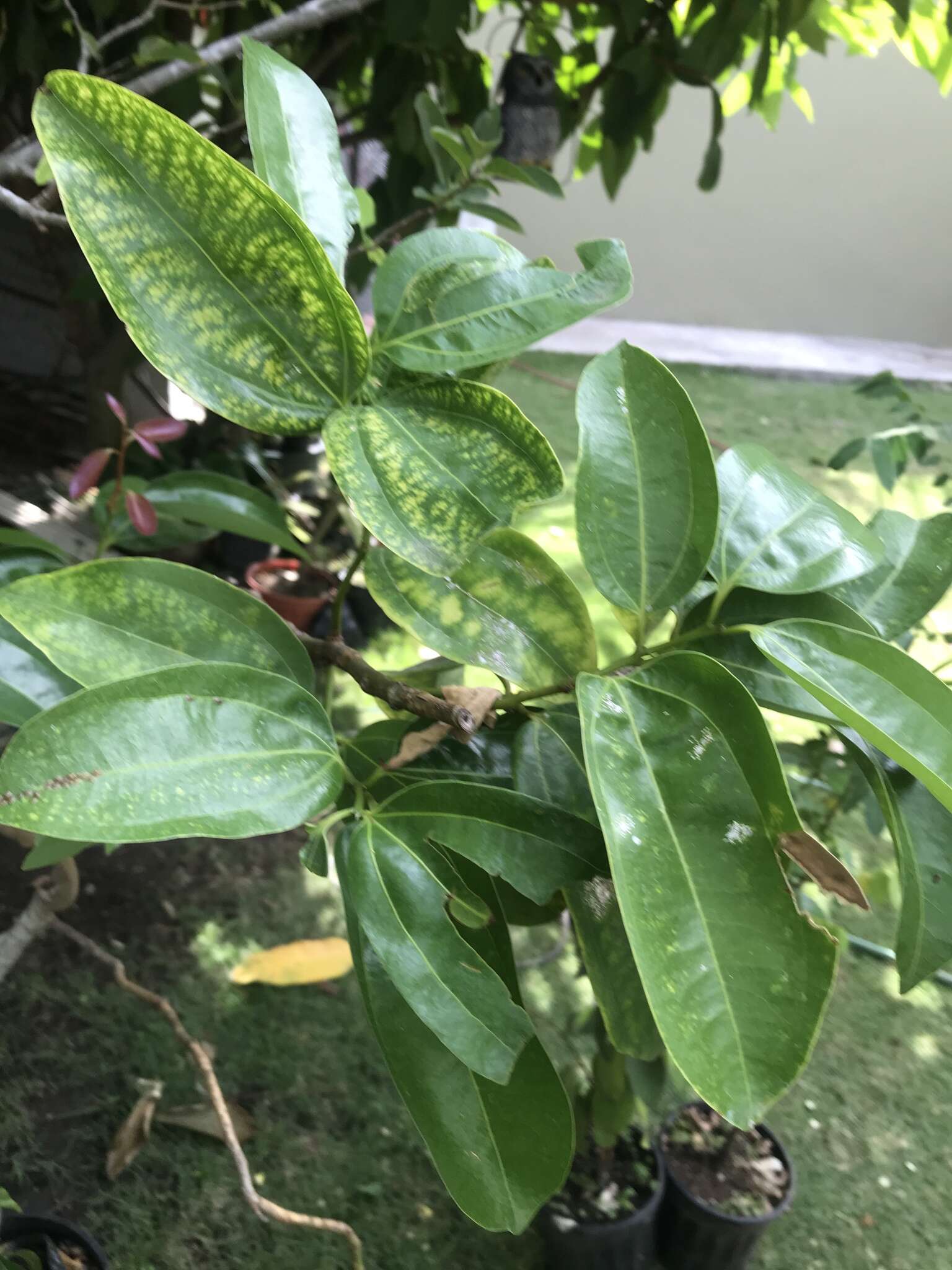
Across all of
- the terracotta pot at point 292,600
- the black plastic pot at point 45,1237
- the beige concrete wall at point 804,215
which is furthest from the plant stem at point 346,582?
the beige concrete wall at point 804,215

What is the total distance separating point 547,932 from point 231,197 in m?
1.35

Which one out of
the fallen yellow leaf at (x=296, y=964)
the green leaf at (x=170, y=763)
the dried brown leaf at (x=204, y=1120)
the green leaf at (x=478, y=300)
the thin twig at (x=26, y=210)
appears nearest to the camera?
the green leaf at (x=170, y=763)

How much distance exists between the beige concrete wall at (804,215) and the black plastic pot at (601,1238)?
4.14 meters

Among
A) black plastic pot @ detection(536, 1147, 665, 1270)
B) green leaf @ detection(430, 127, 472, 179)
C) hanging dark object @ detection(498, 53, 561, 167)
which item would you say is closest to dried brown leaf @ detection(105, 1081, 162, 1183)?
black plastic pot @ detection(536, 1147, 665, 1270)

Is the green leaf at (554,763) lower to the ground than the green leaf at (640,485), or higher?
lower

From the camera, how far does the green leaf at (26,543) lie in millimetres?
634

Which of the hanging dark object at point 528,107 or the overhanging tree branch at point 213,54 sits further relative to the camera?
the hanging dark object at point 528,107

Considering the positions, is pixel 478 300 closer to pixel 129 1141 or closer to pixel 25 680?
pixel 25 680

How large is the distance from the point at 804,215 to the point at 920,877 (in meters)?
4.89

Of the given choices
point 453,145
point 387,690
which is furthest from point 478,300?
point 453,145

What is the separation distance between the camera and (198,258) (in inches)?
15.2

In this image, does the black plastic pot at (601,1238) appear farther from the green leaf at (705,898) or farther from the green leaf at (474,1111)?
the green leaf at (705,898)

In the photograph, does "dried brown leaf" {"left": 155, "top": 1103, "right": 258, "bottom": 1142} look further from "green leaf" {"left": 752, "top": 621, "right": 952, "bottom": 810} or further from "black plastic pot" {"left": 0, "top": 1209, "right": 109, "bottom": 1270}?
"green leaf" {"left": 752, "top": 621, "right": 952, "bottom": 810}

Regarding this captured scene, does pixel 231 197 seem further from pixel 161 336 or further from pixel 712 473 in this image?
pixel 712 473
